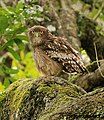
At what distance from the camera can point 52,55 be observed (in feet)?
15.6

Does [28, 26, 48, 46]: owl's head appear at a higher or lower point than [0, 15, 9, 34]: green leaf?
lower

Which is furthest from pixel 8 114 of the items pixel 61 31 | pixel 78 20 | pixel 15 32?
pixel 78 20

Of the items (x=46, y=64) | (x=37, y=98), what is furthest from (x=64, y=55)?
(x=37, y=98)

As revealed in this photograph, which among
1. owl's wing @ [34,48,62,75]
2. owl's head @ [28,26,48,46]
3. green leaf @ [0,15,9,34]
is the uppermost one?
green leaf @ [0,15,9,34]

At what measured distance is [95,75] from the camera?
16.7 feet

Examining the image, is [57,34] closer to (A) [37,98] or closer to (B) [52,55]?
(B) [52,55]

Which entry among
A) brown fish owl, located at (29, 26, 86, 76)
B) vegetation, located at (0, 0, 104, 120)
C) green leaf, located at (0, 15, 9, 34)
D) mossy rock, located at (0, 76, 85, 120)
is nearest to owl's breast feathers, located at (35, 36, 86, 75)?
brown fish owl, located at (29, 26, 86, 76)

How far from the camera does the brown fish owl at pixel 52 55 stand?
4.73m

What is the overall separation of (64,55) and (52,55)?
0.16 meters

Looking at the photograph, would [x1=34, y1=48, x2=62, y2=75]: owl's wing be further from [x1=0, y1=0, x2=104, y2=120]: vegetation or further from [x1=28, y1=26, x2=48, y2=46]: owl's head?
[x1=0, y1=0, x2=104, y2=120]: vegetation

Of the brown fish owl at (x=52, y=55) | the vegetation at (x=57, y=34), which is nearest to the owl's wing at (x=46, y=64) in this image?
the brown fish owl at (x=52, y=55)

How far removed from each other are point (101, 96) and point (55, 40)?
2054 mm

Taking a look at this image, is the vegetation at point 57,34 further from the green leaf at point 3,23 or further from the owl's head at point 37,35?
the owl's head at point 37,35

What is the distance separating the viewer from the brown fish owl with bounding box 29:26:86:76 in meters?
4.73
